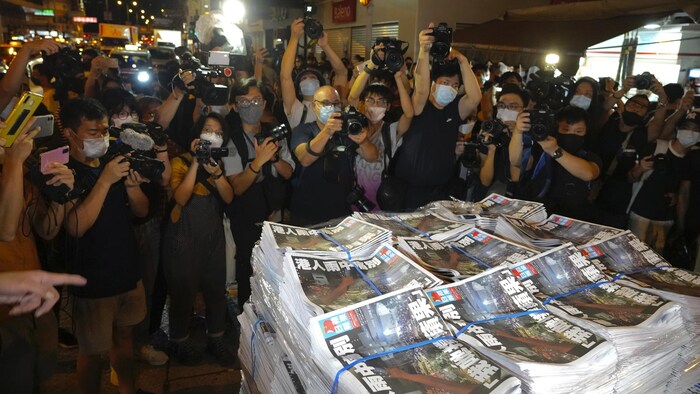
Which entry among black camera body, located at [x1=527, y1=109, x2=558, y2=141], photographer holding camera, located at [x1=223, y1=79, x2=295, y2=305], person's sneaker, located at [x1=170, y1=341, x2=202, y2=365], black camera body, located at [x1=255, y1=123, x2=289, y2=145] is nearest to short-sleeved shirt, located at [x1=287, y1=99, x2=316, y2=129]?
photographer holding camera, located at [x1=223, y1=79, x2=295, y2=305]

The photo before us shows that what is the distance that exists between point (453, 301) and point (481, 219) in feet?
2.39

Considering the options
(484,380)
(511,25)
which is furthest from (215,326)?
(511,25)

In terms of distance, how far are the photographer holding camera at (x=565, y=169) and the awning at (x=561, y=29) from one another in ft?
12.9

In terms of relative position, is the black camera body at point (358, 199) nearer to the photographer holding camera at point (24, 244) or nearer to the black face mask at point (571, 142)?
the black face mask at point (571, 142)

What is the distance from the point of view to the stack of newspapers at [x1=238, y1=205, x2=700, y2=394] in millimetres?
1354

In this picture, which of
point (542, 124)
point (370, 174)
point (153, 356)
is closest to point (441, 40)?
point (542, 124)

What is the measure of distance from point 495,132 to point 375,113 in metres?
0.92

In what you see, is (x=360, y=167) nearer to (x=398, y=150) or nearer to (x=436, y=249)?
(x=398, y=150)

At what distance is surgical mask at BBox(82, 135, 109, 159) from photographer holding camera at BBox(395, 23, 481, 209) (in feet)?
6.81

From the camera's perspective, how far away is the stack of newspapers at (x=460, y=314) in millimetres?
1354

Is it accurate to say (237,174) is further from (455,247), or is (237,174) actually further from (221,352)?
(455,247)

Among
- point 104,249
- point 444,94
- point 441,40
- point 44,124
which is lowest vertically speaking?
point 104,249

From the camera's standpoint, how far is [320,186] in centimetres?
348

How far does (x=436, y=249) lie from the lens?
1938mm
